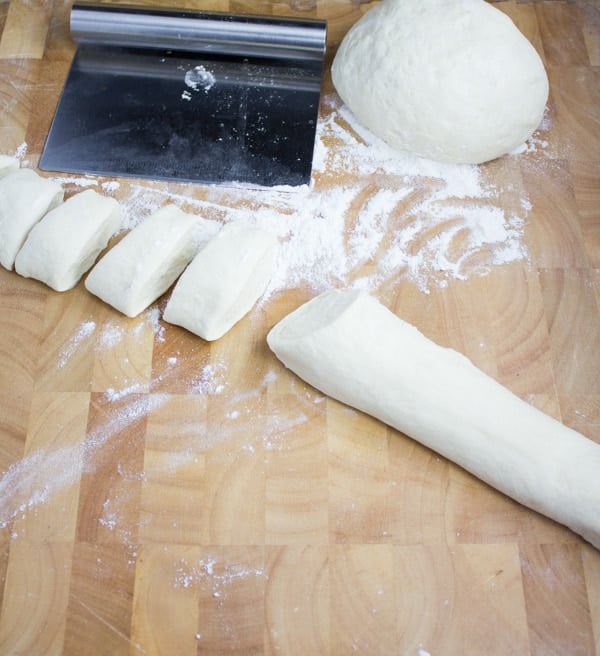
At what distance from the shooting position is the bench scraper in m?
2.04

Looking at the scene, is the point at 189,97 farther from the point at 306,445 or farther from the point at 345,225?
the point at 306,445

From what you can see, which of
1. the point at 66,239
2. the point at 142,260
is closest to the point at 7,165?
the point at 66,239

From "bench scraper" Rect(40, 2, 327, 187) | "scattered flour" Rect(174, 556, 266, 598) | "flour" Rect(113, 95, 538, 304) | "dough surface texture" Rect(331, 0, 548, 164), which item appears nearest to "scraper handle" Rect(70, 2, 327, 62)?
"bench scraper" Rect(40, 2, 327, 187)

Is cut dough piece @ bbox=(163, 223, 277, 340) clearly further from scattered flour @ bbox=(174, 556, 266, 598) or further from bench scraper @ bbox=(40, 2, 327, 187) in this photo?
scattered flour @ bbox=(174, 556, 266, 598)

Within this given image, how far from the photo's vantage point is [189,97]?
2.16m

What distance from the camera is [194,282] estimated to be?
68.6 inches

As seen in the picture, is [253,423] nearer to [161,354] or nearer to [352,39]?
[161,354]

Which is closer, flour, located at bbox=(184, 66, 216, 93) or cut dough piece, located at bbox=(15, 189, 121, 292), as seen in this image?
cut dough piece, located at bbox=(15, 189, 121, 292)

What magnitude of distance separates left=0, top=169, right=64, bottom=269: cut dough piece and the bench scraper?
0.19 metres

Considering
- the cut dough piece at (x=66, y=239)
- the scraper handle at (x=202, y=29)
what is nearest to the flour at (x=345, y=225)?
the cut dough piece at (x=66, y=239)

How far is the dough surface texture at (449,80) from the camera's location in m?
1.97

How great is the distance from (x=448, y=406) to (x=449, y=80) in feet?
3.01

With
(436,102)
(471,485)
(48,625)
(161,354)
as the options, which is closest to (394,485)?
(471,485)

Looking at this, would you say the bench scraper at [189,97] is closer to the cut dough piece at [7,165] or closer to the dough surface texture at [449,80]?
the cut dough piece at [7,165]
